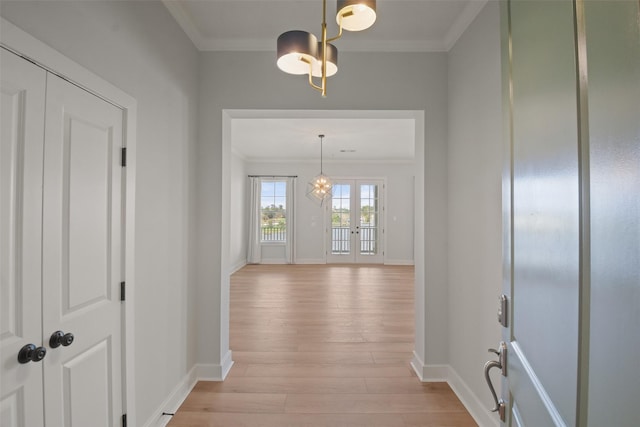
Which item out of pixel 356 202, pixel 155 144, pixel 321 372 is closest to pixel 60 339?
pixel 155 144

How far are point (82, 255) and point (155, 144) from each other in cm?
86

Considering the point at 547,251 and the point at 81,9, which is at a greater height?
→ the point at 81,9

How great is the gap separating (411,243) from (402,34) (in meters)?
6.72

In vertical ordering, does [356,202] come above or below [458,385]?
above

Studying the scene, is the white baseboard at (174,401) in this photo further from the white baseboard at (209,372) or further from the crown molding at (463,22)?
the crown molding at (463,22)

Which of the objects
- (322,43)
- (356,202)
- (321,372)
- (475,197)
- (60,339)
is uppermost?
(322,43)

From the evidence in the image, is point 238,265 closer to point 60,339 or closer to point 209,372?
point 209,372

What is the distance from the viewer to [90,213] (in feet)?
4.78

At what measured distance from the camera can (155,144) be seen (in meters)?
1.98

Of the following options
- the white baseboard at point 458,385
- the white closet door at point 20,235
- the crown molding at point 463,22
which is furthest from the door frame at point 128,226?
the crown molding at point 463,22

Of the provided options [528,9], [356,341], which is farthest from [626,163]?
[356,341]

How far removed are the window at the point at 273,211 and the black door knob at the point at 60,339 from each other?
7.32m

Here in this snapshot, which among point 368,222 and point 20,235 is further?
point 368,222

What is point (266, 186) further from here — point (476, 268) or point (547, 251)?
point (547, 251)
